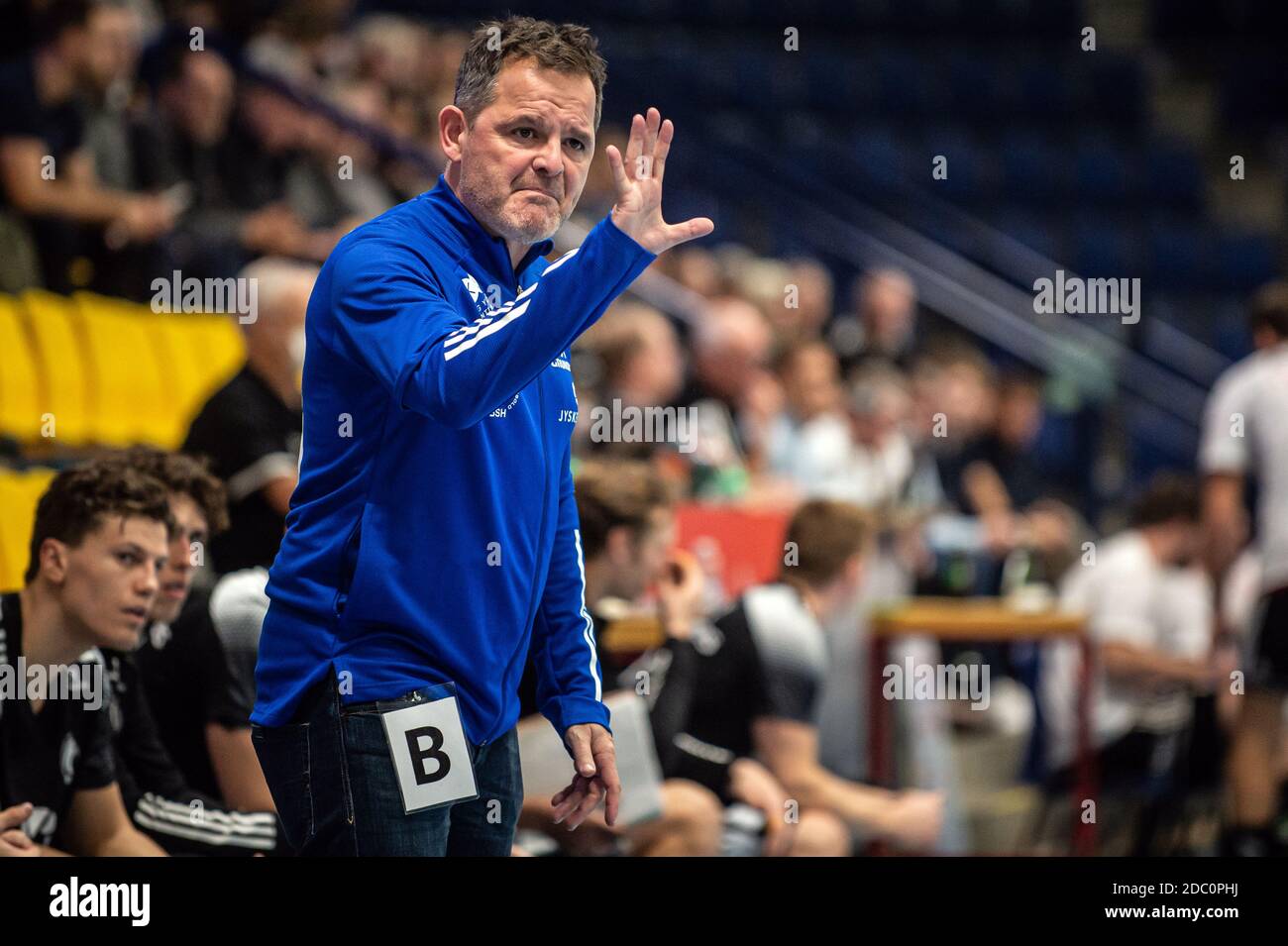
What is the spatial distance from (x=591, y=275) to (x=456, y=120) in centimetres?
38

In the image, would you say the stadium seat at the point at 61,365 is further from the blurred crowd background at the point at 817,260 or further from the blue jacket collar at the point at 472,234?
the blue jacket collar at the point at 472,234

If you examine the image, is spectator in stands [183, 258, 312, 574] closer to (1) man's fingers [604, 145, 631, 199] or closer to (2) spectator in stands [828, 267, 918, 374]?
(1) man's fingers [604, 145, 631, 199]

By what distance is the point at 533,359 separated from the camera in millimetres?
1611

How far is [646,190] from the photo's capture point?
1686 mm

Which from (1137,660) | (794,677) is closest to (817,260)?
(1137,660)

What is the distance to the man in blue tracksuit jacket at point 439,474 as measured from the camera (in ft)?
5.43

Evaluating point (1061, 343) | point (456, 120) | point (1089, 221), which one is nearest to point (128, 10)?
point (456, 120)

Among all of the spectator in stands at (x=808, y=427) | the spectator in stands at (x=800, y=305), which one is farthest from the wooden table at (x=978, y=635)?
the spectator in stands at (x=800, y=305)

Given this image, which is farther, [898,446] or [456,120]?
[898,446]

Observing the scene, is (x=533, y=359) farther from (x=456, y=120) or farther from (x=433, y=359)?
(x=456, y=120)

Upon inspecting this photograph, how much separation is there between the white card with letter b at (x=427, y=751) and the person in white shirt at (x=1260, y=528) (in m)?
3.44

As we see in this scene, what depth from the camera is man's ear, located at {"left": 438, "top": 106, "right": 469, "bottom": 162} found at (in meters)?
1.88

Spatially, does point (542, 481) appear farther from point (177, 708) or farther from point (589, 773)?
point (177, 708)

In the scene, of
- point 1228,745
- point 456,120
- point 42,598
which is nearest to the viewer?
point 456,120
